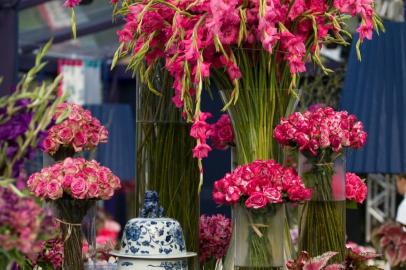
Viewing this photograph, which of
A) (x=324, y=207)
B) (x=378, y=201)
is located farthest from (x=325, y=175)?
(x=378, y=201)

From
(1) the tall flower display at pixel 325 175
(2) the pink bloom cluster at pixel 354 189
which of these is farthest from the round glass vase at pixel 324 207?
(2) the pink bloom cluster at pixel 354 189

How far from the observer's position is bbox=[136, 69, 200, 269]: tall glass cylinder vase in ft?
7.46

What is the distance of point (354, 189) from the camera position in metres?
2.35

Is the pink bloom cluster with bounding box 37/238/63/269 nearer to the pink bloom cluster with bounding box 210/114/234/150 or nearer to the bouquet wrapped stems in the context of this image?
the bouquet wrapped stems

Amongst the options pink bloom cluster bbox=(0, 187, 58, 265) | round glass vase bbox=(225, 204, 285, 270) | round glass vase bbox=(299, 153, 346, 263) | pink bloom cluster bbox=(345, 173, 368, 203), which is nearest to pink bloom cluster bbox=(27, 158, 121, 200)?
round glass vase bbox=(225, 204, 285, 270)

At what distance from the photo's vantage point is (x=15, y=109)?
4.81 ft

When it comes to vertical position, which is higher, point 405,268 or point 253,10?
point 253,10

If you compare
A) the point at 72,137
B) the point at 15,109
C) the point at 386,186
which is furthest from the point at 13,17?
the point at 15,109

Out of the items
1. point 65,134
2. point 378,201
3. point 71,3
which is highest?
point 71,3

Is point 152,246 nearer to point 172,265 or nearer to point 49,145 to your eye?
point 172,265

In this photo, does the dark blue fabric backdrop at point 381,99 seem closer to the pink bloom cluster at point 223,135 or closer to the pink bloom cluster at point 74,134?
the pink bloom cluster at point 223,135

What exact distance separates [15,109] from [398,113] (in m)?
2.74

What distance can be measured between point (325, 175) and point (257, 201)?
239 millimetres

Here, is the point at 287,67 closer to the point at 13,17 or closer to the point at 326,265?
the point at 326,265
